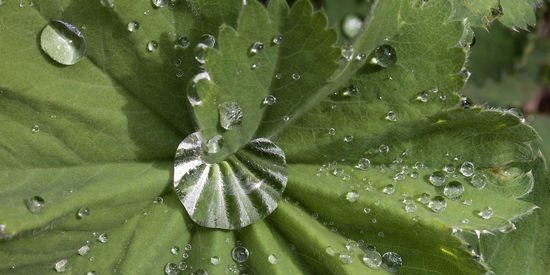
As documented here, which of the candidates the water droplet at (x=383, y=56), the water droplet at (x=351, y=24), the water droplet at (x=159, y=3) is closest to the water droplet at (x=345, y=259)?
the water droplet at (x=383, y=56)

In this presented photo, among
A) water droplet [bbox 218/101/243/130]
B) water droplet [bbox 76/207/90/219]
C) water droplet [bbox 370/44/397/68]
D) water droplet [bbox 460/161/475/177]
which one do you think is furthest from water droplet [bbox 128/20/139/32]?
water droplet [bbox 460/161/475/177]

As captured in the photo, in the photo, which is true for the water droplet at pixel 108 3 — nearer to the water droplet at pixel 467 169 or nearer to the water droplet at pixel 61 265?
the water droplet at pixel 61 265

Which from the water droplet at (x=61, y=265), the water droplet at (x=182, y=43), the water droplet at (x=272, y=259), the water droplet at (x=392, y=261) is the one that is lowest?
the water droplet at (x=392, y=261)

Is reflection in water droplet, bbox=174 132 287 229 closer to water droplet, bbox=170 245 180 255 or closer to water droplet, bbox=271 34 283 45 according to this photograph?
water droplet, bbox=170 245 180 255

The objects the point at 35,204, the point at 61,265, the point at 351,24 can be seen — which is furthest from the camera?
the point at 351,24

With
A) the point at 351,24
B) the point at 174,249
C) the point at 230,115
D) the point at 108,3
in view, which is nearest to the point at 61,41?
the point at 108,3

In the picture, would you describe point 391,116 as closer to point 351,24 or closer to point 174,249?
point 174,249

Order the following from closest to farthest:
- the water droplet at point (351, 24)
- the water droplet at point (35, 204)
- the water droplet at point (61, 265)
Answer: the water droplet at point (35, 204) → the water droplet at point (61, 265) → the water droplet at point (351, 24)
